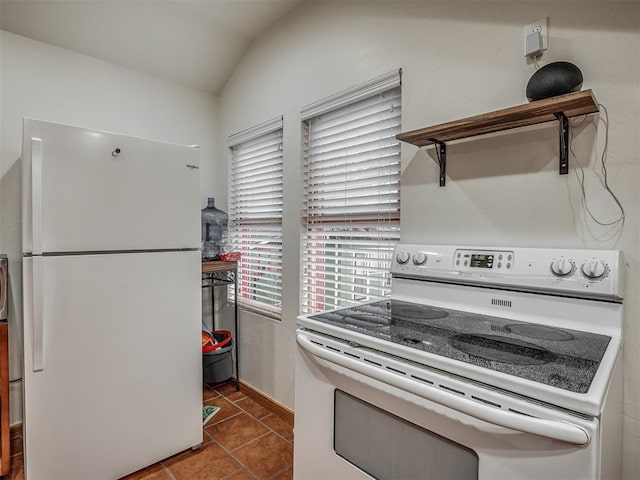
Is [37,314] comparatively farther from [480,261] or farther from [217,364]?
[480,261]

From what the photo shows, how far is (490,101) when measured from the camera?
133 cm

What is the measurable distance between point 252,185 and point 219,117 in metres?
0.73

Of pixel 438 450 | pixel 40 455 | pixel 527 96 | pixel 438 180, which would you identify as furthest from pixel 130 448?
pixel 527 96

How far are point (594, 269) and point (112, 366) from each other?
2.01 m

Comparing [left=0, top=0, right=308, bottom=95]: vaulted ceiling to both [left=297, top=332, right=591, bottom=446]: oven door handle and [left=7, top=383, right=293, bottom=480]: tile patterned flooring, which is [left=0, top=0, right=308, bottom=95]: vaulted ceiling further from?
[left=7, top=383, right=293, bottom=480]: tile patterned flooring

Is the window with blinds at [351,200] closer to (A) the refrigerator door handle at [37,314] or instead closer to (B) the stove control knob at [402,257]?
(B) the stove control knob at [402,257]

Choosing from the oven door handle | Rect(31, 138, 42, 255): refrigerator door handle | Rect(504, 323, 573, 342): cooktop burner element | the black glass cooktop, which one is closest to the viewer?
the oven door handle

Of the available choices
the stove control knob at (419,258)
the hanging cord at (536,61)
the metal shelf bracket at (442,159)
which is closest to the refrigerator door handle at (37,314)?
the stove control knob at (419,258)

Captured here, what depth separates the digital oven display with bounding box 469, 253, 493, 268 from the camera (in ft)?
4.18

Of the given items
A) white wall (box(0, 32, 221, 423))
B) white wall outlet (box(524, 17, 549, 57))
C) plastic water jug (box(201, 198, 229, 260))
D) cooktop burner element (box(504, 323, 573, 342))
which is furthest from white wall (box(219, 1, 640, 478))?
white wall (box(0, 32, 221, 423))

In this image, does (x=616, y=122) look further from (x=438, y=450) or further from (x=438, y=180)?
(x=438, y=450)

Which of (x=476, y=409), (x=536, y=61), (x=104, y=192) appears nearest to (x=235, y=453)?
(x=104, y=192)

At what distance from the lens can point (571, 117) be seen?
3.74 feet

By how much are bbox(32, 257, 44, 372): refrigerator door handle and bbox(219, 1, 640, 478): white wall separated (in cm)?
124
